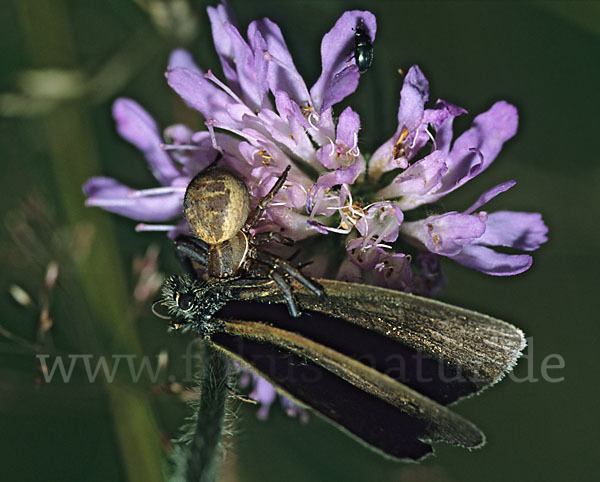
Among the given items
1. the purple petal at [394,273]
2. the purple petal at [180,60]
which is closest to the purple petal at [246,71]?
the purple petal at [180,60]

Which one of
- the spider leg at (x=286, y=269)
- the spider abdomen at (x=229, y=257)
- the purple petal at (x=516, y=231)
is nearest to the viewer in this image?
the spider leg at (x=286, y=269)

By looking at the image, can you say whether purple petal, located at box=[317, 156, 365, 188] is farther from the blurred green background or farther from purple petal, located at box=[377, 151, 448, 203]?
the blurred green background

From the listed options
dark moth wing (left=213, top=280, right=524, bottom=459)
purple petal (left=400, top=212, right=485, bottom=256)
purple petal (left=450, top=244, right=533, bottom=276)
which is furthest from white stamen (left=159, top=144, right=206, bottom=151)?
purple petal (left=450, top=244, right=533, bottom=276)

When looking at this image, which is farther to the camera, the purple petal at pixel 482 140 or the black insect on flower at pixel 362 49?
the purple petal at pixel 482 140

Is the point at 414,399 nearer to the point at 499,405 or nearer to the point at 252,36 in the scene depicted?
the point at 252,36

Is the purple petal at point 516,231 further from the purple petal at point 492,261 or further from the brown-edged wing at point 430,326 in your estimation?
the brown-edged wing at point 430,326

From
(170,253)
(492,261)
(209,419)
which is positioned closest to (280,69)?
(492,261)
